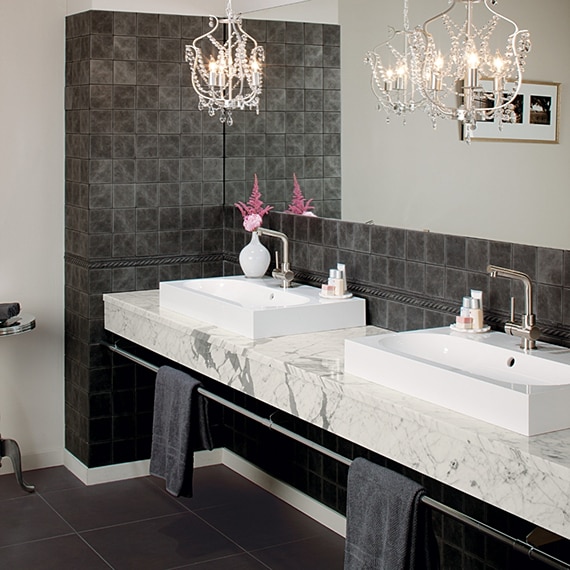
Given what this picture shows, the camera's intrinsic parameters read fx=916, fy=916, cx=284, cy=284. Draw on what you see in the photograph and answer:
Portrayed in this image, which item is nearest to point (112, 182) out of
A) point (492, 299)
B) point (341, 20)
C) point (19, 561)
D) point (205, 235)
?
point (205, 235)

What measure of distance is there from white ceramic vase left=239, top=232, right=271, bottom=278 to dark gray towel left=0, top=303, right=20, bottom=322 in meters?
0.97

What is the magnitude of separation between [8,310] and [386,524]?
6.89 feet

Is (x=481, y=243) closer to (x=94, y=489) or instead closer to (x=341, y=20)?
(x=341, y=20)

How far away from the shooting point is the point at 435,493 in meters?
3.05

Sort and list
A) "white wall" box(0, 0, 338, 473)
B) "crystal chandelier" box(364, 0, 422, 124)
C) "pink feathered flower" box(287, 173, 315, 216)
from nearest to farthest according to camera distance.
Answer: "crystal chandelier" box(364, 0, 422, 124), "pink feathered flower" box(287, 173, 315, 216), "white wall" box(0, 0, 338, 473)

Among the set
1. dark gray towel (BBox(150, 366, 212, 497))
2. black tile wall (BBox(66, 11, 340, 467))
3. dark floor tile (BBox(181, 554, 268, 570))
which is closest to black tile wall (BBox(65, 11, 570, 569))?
black tile wall (BBox(66, 11, 340, 467))

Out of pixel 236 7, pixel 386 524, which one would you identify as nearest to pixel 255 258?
pixel 236 7

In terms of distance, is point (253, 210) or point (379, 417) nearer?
point (379, 417)

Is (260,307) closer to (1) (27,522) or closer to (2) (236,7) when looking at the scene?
(1) (27,522)

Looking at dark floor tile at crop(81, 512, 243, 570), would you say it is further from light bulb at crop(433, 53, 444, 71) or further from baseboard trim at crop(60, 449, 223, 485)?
light bulb at crop(433, 53, 444, 71)

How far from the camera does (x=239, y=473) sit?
430 centimetres

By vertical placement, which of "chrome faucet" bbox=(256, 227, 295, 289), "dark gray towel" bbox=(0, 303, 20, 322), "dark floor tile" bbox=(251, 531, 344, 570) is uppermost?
"chrome faucet" bbox=(256, 227, 295, 289)

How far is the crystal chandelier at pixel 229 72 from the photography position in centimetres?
366

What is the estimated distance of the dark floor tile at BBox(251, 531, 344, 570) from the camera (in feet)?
10.9
